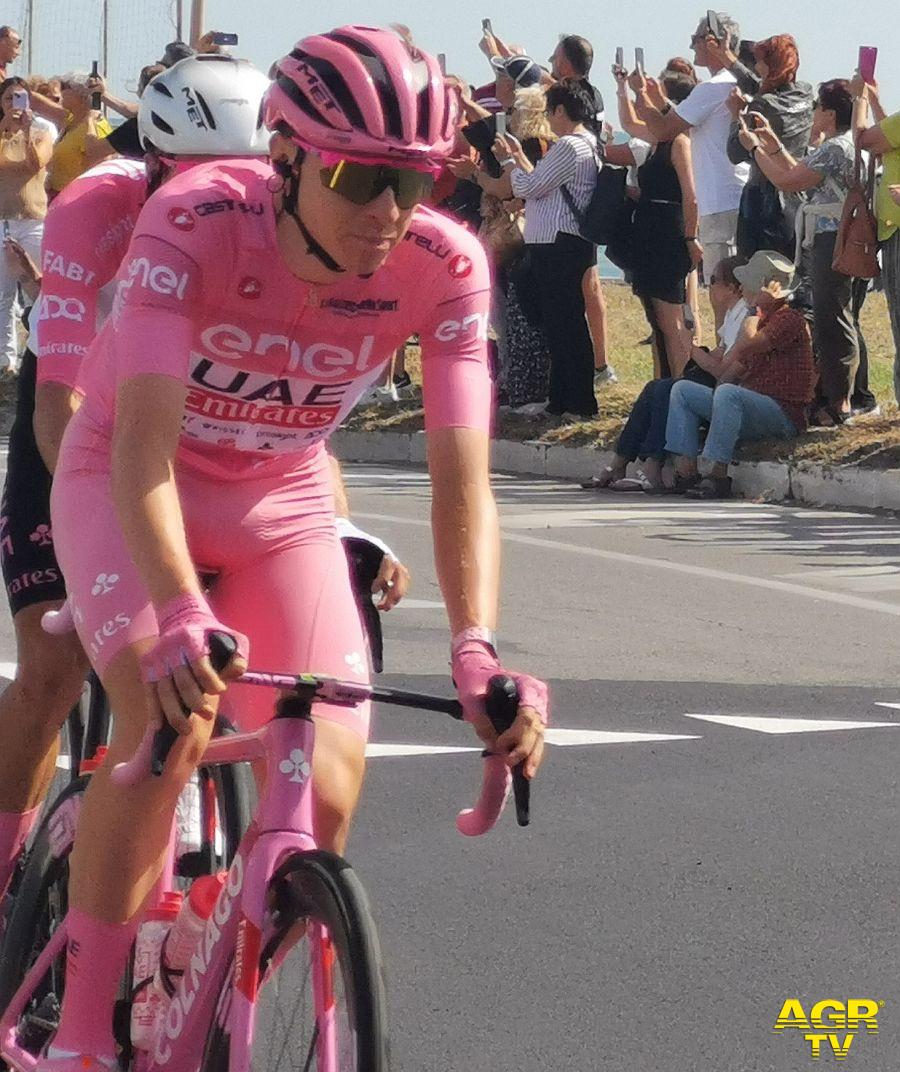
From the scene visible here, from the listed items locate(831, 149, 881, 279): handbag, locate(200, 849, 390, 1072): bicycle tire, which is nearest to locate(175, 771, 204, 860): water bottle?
locate(200, 849, 390, 1072): bicycle tire

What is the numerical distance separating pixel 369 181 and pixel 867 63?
10.4 meters

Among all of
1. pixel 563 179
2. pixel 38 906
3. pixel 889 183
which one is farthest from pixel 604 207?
pixel 38 906

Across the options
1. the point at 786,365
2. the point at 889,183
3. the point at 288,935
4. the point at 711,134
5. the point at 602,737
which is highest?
the point at 711,134

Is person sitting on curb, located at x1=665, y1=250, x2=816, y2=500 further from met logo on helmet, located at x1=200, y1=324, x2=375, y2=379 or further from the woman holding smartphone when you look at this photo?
Answer: met logo on helmet, located at x1=200, y1=324, x2=375, y2=379

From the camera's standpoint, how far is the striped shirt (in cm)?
1496

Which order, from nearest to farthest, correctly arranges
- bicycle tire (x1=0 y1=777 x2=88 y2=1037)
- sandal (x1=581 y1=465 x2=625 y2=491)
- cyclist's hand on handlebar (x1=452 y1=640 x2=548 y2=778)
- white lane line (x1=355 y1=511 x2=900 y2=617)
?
cyclist's hand on handlebar (x1=452 y1=640 x2=548 y2=778), bicycle tire (x1=0 y1=777 x2=88 y2=1037), white lane line (x1=355 y1=511 x2=900 y2=617), sandal (x1=581 y1=465 x2=625 y2=491)

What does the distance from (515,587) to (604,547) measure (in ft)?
4.45

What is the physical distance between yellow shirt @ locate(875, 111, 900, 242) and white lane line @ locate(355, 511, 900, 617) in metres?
2.62

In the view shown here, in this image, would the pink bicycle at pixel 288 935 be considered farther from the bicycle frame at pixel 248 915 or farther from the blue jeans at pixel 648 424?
the blue jeans at pixel 648 424

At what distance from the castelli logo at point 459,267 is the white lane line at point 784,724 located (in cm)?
409

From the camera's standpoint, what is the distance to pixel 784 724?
25.7ft

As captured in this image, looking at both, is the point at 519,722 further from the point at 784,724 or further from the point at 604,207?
the point at 604,207

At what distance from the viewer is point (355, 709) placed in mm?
3805

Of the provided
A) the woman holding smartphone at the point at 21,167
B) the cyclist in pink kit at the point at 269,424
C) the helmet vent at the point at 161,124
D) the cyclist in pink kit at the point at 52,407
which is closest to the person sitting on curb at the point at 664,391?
the woman holding smartphone at the point at 21,167
